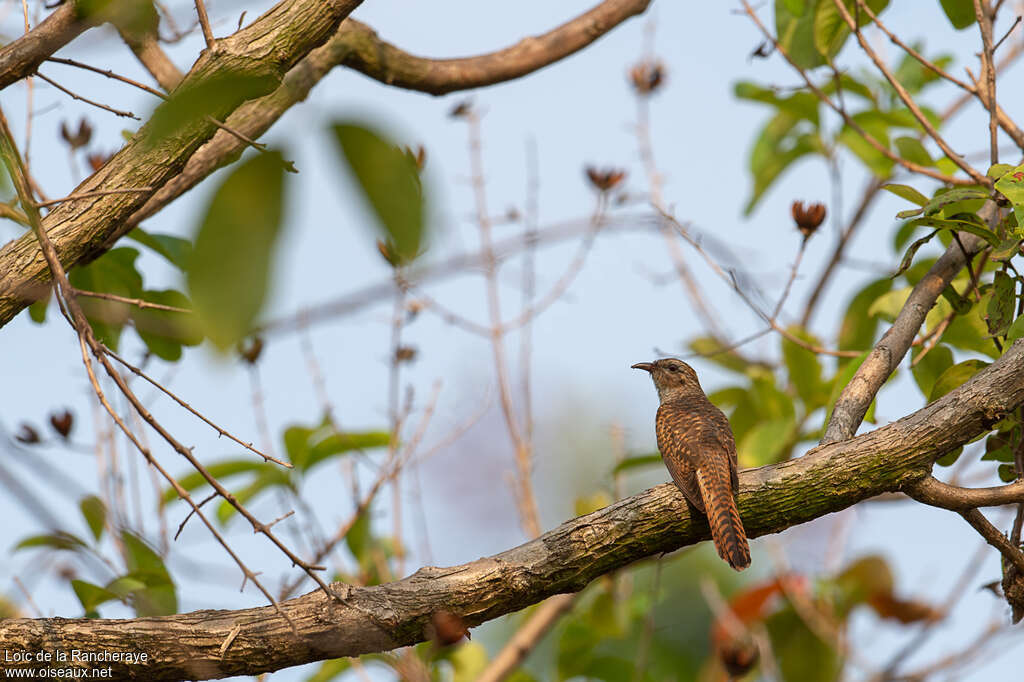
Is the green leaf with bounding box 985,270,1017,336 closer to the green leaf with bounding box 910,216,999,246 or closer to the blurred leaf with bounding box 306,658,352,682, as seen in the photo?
the green leaf with bounding box 910,216,999,246

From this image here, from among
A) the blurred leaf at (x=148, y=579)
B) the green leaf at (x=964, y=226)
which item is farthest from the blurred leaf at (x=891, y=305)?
the blurred leaf at (x=148, y=579)

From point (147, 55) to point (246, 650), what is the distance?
2.88 meters

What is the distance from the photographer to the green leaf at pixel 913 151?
4.74 metres

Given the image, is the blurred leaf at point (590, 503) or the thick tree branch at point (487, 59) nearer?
the thick tree branch at point (487, 59)

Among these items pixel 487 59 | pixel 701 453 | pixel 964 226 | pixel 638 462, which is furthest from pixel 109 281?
pixel 964 226

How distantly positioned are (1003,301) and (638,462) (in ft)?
7.23

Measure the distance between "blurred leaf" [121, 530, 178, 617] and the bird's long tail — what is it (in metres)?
2.08

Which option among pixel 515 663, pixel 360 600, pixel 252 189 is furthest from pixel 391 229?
pixel 515 663

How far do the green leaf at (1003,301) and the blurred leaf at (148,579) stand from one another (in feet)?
10.8

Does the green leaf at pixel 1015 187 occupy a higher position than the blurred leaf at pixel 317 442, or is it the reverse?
the blurred leaf at pixel 317 442

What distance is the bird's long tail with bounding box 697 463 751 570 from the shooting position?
329cm

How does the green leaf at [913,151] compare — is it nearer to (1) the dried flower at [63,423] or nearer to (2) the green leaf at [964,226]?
(2) the green leaf at [964,226]

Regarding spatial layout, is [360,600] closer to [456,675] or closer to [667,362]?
[456,675]

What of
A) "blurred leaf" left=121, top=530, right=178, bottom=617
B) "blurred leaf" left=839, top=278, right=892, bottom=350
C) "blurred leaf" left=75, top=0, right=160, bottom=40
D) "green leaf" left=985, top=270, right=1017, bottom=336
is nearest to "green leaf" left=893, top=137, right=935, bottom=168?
"blurred leaf" left=839, top=278, right=892, bottom=350
